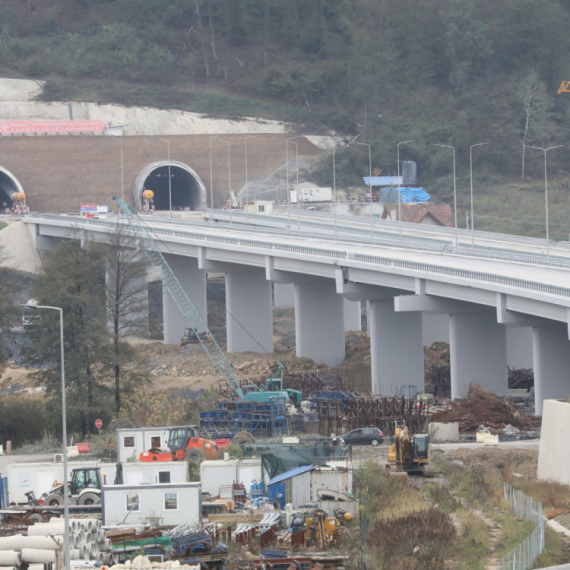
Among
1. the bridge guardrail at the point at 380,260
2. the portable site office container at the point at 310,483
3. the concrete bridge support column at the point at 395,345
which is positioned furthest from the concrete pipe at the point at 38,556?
the concrete bridge support column at the point at 395,345

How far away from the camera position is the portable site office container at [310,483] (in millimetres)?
31328

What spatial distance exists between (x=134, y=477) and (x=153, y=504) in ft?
12.2

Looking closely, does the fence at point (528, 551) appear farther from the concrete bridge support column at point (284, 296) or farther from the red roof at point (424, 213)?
the red roof at point (424, 213)

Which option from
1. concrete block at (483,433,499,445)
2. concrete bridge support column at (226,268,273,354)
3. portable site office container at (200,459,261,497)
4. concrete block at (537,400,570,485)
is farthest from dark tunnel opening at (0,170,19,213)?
concrete block at (537,400,570,485)

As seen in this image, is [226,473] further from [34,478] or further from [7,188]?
[7,188]

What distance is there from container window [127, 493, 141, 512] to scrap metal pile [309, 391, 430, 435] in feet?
63.9

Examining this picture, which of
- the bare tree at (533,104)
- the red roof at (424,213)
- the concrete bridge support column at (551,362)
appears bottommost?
the concrete bridge support column at (551,362)

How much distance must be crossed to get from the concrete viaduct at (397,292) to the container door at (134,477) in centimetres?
1868

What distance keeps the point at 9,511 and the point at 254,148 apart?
97124 mm

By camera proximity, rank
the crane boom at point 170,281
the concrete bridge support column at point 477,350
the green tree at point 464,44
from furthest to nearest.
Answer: the green tree at point 464,44
the crane boom at point 170,281
the concrete bridge support column at point 477,350

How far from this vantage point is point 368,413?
49.8 meters

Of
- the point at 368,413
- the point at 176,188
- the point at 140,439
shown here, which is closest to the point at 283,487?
the point at 140,439

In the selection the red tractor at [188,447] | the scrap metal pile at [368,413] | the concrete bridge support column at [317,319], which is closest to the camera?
the red tractor at [188,447]

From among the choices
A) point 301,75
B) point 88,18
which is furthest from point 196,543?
point 88,18
